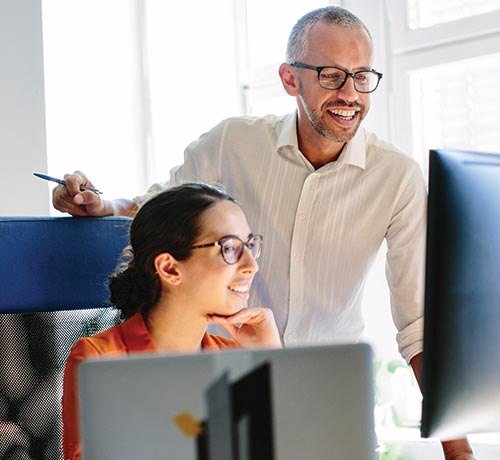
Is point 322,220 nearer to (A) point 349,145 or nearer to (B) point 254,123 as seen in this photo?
(A) point 349,145

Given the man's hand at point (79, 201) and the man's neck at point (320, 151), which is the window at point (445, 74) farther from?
the man's hand at point (79, 201)

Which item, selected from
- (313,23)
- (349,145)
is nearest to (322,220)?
(349,145)

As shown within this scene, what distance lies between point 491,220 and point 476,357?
15 centimetres

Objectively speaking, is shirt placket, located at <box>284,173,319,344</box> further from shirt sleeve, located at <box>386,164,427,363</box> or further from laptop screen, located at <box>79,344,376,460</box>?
laptop screen, located at <box>79,344,376,460</box>

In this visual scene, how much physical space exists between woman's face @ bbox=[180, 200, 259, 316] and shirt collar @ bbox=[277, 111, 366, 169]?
0.45 m

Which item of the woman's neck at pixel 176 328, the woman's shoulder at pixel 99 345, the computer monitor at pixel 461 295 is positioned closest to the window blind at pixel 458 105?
the woman's neck at pixel 176 328

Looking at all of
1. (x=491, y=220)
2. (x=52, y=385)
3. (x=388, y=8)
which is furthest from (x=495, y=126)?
(x=491, y=220)

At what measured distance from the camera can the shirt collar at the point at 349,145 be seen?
192cm

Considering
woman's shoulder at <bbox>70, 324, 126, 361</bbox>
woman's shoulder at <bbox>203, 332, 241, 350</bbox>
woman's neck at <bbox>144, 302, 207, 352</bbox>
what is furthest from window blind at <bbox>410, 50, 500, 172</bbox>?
woman's shoulder at <bbox>70, 324, 126, 361</bbox>

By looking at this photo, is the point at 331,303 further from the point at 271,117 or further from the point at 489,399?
the point at 489,399

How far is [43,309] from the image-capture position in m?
1.53

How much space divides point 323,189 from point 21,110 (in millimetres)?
1437

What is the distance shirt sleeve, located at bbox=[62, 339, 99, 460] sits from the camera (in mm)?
1345

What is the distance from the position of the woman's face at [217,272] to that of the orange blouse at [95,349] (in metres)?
0.11
